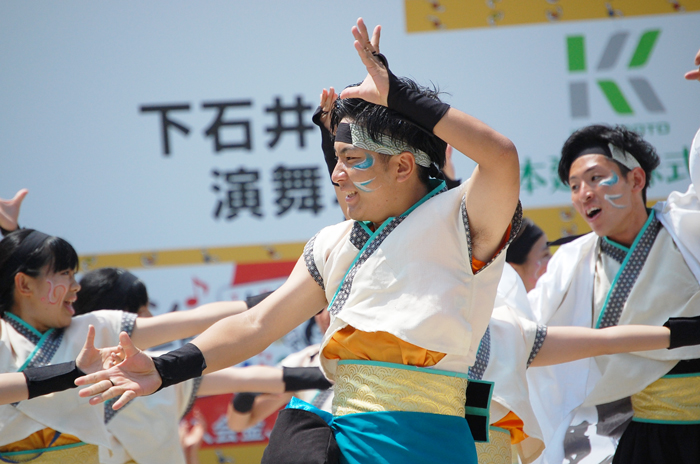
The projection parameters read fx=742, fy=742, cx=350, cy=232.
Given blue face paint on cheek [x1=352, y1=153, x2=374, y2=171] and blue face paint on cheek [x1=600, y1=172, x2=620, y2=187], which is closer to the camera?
blue face paint on cheek [x1=352, y1=153, x2=374, y2=171]

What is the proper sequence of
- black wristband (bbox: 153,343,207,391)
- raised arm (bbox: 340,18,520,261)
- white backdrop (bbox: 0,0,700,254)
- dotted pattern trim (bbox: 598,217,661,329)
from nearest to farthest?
raised arm (bbox: 340,18,520,261)
black wristband (bbox: 153,343,207,391)
dotted pattern trim (bbox: 598,217,661,329)
white backdrop (bbox: 0,0,700,254)

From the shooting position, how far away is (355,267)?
5.54 ft

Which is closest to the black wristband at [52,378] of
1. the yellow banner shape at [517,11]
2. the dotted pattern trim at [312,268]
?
the dotted pattern trim at [312,268]

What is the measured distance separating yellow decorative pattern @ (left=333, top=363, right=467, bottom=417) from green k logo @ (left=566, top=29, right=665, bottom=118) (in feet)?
9.34

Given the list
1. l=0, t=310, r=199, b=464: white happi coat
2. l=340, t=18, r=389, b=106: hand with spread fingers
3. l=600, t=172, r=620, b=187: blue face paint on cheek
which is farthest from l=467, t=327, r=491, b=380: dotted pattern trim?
l=0, t=310, r=199, b=464: white happi coat

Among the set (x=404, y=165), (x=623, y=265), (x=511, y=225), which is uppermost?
(x=404, y=165)

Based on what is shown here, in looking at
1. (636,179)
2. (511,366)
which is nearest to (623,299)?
(636,179)

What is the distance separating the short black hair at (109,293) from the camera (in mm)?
3129

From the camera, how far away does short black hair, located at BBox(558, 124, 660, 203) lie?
2.84 m

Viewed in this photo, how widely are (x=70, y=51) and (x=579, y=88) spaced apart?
2851 mm

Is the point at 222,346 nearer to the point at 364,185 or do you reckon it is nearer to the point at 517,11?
the point at 364,185

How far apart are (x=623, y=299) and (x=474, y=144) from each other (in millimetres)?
1435

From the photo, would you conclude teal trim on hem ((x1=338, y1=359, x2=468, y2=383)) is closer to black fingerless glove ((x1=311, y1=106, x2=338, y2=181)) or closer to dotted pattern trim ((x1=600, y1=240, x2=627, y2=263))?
black fingerless glove ((x1=311, y1=106, x2=338, y2=181))

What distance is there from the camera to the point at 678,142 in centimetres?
404
